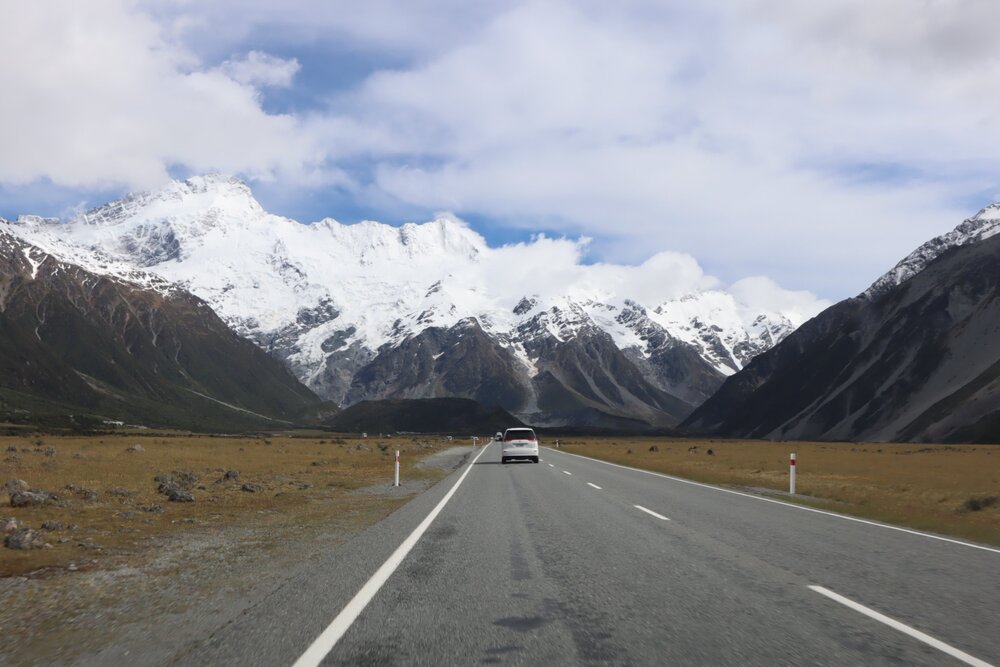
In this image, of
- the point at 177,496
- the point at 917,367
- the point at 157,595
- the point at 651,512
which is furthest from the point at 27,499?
the point at 917,367

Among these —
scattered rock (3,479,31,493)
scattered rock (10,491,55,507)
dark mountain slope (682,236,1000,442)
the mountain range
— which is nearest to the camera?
scattered rock (10,491,55,507)

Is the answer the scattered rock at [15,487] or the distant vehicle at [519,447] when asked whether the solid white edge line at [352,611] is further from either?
the distant vehicle at [519,447]

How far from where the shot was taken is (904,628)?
22.7 ft

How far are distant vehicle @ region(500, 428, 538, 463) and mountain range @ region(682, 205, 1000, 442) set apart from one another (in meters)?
89.5

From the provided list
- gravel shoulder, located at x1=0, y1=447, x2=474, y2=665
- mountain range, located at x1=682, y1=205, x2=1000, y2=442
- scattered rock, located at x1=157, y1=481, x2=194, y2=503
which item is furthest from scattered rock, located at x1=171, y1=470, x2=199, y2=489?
mountain range, located at x1=682, y1=205, x2=1000, y2=442

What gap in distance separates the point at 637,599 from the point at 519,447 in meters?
34.3

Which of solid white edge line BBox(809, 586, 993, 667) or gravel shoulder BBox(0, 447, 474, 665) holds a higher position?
solid white edge line BBox(809, 586, 993, 667)

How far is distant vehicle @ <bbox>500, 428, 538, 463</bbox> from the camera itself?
41875mm

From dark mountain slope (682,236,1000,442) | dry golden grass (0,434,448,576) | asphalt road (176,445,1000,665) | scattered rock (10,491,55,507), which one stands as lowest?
dry golden grass (0,434,448,576)

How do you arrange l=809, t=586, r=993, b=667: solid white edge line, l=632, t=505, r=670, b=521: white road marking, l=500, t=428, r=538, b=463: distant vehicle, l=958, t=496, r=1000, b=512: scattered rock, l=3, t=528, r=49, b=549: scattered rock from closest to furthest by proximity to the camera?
l=809, t=586, r=993, b=667: solid white edge line, l=3, t=528, r=49, b=549: scattered rock, l=632, t=505, r=670, b=521: white road marking, l=958, t=496, r=1000, b=512: scattered rock, l=500, t=428, r=538, b=463: distant vehicle

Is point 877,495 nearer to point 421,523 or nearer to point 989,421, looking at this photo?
point 421,523

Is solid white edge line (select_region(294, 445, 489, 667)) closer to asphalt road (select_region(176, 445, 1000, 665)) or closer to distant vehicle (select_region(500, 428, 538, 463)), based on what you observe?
asphalt road (select_region(176, 445, 1000, 665))

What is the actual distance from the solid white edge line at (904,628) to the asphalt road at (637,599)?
0.04 metres

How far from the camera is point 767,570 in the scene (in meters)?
9.73
